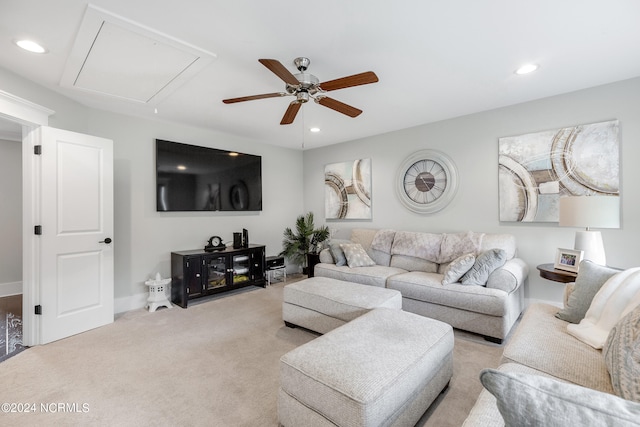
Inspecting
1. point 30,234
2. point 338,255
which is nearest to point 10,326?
Answer: point 30,234

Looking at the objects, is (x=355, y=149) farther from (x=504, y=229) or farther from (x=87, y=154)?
(x=87, y=154)

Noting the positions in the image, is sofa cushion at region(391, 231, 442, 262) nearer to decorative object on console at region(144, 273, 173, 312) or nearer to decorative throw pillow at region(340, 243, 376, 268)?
decorative throw pillow at region(340, 243, 376, 268)

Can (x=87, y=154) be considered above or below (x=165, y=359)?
above

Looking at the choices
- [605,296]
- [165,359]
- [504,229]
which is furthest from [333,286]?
[504,229]

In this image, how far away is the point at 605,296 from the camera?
64.3 inches

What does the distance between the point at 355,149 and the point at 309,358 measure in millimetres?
3957

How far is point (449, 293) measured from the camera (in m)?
2.84

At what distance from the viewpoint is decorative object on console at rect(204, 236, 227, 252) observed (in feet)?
13.3

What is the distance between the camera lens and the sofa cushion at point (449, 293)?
8.51ft

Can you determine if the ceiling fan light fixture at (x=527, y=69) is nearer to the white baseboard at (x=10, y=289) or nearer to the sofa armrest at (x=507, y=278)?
the sofa armrest at (x=507, y=278)

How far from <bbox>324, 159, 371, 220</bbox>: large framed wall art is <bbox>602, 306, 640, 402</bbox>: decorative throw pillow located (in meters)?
3.61

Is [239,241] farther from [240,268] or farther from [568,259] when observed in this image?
[568,259]

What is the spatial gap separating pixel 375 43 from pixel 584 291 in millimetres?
2219

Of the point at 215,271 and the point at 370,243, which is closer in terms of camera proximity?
the point at 215,271
